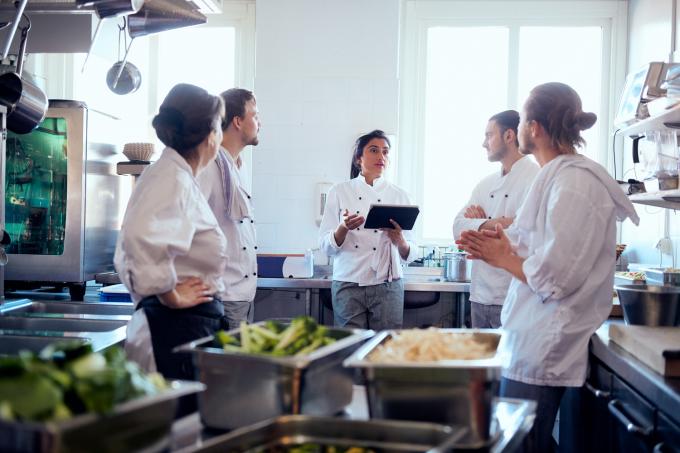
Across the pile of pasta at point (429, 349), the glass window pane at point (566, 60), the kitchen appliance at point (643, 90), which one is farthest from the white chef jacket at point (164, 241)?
the glass window pane at point (566, 60)

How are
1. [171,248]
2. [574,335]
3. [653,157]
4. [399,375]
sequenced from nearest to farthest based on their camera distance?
[399,375]
[171,248]
[574,335]
[653,157]

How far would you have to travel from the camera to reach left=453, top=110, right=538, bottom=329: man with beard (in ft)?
11.5

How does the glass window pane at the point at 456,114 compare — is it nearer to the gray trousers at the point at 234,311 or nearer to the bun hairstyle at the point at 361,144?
the bun hairstyle at the point at 361,144

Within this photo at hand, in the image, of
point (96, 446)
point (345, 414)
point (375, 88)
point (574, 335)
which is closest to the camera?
point (96, 446)

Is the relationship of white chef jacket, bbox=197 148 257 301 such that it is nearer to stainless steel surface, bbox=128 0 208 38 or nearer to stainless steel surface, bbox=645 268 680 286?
stainless steel surface, bbox=128 0 208 38

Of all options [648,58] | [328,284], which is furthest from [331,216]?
[648,58]

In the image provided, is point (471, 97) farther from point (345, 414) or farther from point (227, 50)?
point (345, 414)

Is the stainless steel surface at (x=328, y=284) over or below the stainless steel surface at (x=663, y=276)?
below

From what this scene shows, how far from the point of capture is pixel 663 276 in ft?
11.2

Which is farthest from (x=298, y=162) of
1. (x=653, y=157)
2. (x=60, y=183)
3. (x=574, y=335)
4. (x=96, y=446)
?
(x=96, y=446)

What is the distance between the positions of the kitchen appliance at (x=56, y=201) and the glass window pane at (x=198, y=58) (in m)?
1.69

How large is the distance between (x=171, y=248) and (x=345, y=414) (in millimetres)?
637

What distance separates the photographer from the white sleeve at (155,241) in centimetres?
196

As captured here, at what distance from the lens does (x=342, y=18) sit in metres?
5.21
